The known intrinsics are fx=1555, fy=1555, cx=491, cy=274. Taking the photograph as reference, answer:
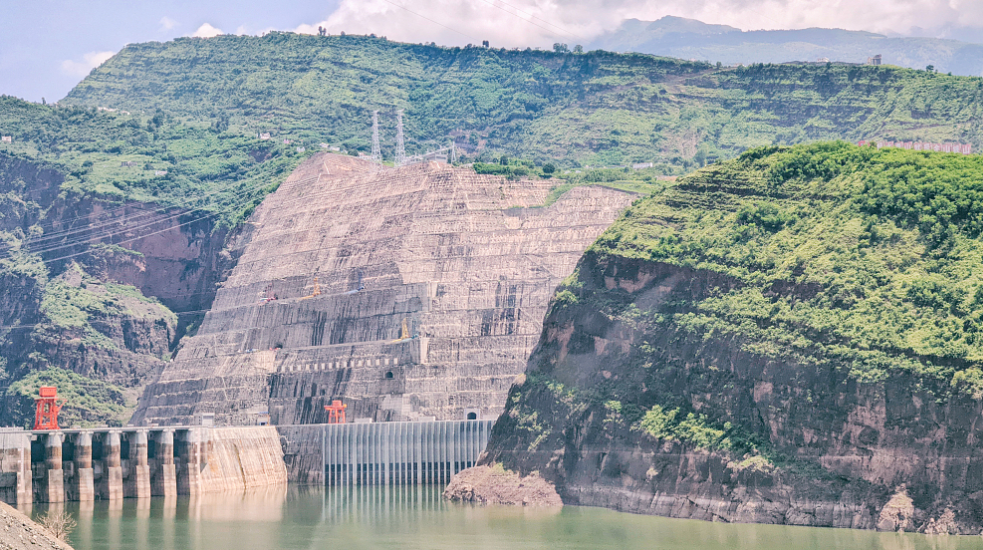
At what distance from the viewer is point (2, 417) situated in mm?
183625

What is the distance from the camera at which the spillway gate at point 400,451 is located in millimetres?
134500

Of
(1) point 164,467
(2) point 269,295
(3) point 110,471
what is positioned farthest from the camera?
(2) point 269,295

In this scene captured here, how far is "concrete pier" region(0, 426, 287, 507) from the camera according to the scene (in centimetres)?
11488

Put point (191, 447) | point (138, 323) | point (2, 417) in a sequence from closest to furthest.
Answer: point (191, 447) → point (2, 417) → point (138, 323)

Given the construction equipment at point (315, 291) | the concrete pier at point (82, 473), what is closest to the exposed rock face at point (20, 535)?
the concrete pier at point (82, 473)

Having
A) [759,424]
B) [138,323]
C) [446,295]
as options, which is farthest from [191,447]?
[138,323]

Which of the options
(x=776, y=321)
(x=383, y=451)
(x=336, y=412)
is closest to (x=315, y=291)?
(x=336, y=412)

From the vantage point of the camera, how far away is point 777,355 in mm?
95312

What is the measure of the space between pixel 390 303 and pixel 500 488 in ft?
166

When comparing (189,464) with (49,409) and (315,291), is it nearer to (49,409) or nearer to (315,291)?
(49,409)

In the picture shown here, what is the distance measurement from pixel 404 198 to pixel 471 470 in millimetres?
60458

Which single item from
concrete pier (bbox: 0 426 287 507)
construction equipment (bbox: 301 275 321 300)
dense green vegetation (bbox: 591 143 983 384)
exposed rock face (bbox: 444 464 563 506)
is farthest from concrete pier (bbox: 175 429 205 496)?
construction equipment (bbox: 301 275 321 300)

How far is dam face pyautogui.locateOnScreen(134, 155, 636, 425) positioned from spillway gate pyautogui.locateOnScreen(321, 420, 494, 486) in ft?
19.2

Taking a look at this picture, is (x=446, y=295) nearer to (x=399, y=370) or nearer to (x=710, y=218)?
(x=399, y=370)
